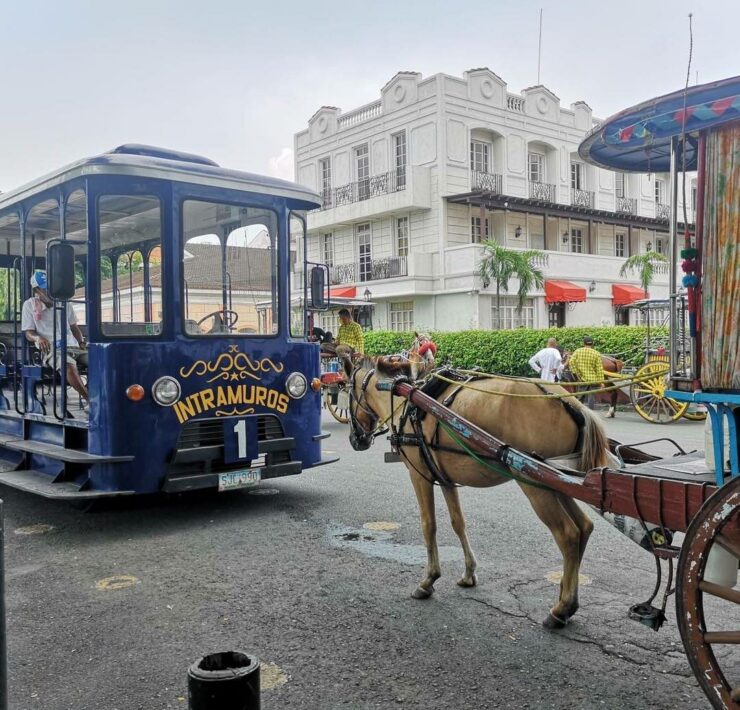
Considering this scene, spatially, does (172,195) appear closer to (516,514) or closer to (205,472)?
(205,472)

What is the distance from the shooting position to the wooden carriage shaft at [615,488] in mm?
3168

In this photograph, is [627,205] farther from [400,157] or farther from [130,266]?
[130,266]

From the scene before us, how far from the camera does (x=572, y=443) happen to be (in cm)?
446

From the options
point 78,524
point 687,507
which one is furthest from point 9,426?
point 687,507

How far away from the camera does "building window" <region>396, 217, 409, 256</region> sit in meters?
31.1

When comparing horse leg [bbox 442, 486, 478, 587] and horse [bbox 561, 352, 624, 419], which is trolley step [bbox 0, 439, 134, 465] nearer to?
horse leg [bbox 442, 486, 478, 587]

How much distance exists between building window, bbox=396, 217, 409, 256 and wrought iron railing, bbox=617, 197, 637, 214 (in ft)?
35.5

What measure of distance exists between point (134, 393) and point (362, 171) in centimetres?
2817

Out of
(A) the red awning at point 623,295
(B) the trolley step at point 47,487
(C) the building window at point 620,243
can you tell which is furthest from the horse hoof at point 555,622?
(C) the building window at point 620,243

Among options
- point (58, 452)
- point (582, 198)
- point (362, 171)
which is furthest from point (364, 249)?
point (58, 452)

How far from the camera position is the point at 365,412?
584 centimetres

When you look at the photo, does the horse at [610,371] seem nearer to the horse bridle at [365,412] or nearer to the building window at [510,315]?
the horse bridle at [365,412]

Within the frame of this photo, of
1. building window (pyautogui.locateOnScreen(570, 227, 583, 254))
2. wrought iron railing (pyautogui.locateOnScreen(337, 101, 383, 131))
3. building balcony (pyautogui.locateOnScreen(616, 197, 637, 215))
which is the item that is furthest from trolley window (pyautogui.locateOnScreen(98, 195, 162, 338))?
building balcony (pyautogui.locateOnScreen(616, 197, 637, 215))

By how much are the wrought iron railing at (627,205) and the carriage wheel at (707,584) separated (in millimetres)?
34086
